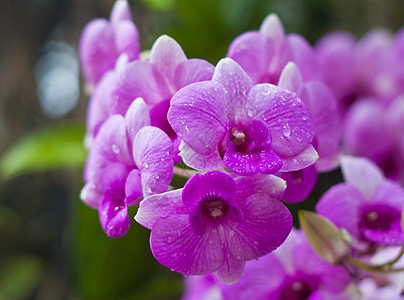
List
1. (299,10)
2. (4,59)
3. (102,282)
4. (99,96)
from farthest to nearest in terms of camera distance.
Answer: (4,59) → (299,10) → (102,282) → (99,96)

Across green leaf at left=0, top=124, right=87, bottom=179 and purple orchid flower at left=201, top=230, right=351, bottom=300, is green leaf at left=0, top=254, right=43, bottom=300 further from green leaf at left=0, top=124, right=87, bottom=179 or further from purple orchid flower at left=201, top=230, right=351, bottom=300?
purple orchid flower at left=201, top=230, right=351, bottom=300

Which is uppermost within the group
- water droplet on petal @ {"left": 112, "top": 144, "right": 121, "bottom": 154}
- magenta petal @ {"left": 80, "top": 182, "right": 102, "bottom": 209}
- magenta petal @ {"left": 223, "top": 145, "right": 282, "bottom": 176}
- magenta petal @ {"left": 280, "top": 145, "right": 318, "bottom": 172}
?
magenta petal @ {"left": 223, "top": 145, "right": 282, "bottom": 176}

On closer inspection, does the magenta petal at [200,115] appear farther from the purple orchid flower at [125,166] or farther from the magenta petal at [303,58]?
the magenta petal at [303,58]

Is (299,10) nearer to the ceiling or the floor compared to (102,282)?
nearer to the ceiling

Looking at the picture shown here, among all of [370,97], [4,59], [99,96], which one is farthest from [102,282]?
[4,59]

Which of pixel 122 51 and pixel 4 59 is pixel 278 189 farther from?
pixel 4 59

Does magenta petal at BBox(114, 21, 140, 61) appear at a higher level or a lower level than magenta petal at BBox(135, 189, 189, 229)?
higher

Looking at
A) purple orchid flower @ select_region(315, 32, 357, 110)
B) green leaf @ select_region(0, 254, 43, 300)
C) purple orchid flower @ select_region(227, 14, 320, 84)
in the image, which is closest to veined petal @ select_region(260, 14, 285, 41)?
purple orchid flower @ select_region(227, 14, 320, 84)
